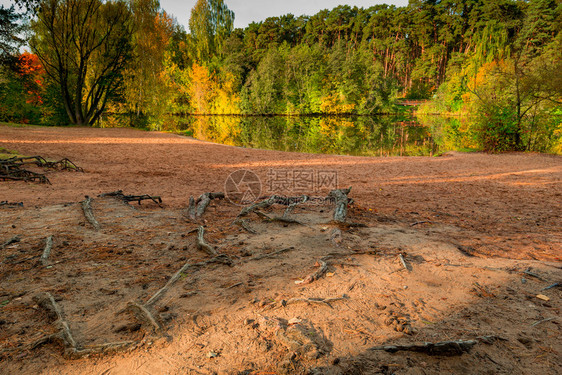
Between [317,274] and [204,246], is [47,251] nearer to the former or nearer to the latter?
[204,246]

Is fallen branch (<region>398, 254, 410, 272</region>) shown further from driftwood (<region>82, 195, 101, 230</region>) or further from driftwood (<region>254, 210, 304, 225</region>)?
driftwood (<region>82, 195, 101, 230</region>)

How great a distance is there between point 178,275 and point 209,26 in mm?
54649

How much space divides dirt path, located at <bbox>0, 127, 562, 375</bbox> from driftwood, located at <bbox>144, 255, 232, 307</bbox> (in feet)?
0.10

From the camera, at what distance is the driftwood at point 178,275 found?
1.97 m

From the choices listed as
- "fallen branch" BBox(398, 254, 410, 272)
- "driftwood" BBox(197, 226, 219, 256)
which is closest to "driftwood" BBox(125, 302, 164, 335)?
"driftwood" BBox(197, 226, 219, 256)

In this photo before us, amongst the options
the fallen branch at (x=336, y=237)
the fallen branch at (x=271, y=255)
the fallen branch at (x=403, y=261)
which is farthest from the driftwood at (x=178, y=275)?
the fallen branch at (x=403, y=261)

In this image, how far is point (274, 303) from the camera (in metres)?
1.96

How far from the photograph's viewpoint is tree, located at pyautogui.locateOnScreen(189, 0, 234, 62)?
152ft

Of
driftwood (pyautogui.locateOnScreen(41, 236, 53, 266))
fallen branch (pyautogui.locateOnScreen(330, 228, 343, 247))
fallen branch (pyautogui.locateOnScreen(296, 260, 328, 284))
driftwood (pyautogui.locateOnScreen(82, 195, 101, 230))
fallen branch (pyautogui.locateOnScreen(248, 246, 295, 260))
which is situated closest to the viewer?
fallen branch (pyautogui.locateOnScreen(296, 260, 328, 284))

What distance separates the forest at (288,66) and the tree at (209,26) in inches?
7.2

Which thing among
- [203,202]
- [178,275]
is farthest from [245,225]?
[178,275]

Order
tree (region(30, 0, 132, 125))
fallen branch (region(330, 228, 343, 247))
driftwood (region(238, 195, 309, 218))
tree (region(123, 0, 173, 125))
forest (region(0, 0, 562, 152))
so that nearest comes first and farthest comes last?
fallen branch (region(330, 228, 343, 247))
driftwood (region(238, 195, 309, 218))
forest (region(0, 0, 562, 152))
tree (region(30, 0, 132, 125))
tree (region(123, 0, 173, 125))

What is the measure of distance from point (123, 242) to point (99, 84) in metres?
29.6

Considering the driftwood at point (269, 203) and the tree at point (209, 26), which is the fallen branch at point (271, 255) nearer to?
the driftwood at point (269, 203)
